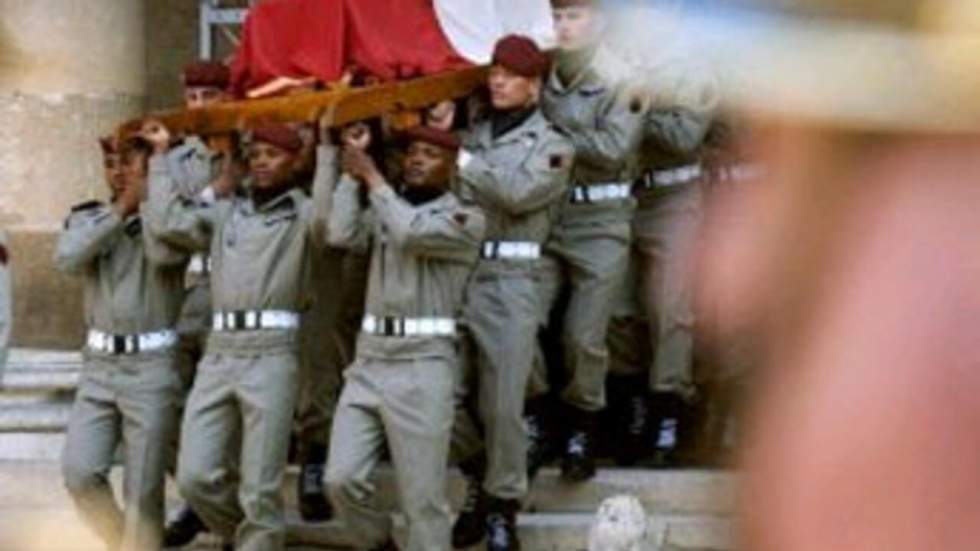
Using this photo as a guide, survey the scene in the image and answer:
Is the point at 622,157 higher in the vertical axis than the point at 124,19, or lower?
lower

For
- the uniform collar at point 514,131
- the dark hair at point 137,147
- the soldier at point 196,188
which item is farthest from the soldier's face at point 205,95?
the uniform collar at point 514,131

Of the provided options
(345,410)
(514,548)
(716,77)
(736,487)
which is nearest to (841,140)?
(736,487)

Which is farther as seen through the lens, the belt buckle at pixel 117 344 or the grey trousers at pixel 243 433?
the belt buckle at pixel 117 344

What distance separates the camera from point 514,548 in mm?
6652

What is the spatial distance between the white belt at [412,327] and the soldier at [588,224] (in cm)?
67

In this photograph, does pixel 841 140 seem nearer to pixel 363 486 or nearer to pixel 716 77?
pixel 716 77

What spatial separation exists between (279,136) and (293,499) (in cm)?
145

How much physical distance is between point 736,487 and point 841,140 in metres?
0.16

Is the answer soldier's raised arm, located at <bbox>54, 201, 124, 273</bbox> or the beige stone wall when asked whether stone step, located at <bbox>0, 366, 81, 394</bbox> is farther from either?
the beige stone wall

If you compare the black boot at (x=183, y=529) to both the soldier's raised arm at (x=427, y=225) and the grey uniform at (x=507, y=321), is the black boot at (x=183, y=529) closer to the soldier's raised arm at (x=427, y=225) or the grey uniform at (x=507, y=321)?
the grey uniform at (x=507, y=321)

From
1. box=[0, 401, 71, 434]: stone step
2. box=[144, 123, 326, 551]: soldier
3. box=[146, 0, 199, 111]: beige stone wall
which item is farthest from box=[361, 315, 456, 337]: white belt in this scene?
box=[146, 0, 199, 111]: beige stone wall

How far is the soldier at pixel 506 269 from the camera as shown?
6.34 meters

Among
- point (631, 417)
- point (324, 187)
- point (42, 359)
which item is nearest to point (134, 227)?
point (324, 187)

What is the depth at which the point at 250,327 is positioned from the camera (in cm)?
647
